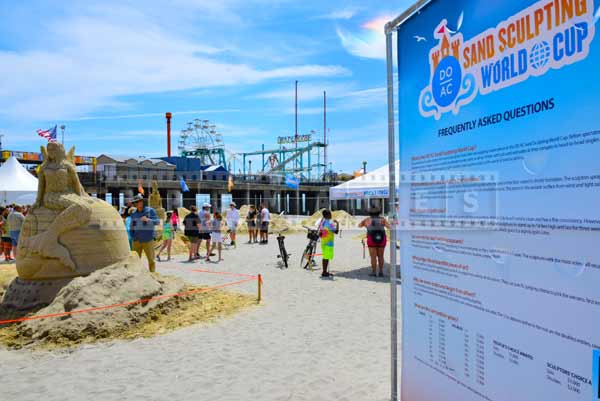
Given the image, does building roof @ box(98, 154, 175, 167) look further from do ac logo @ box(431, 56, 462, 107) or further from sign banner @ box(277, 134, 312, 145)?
do ac logo @ box(431, 56, 462, 107)

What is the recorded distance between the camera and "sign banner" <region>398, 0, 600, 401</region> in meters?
1.95

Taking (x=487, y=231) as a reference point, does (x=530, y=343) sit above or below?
below

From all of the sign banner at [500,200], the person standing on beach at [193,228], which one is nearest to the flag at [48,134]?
the person standing on beach at [193,228]

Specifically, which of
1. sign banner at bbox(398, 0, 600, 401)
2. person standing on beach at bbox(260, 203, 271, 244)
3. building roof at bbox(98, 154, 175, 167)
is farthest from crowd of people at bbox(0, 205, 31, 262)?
building roof at bbox(98, 154, 175, 167)

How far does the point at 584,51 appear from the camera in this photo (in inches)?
75.8

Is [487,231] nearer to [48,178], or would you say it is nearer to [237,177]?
[48,178]

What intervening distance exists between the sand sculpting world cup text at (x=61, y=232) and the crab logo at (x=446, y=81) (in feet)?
21.1

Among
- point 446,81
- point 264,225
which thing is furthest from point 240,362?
point 264,225

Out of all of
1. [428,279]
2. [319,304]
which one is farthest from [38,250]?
Result: [428,279]

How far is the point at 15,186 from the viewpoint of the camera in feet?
65.1

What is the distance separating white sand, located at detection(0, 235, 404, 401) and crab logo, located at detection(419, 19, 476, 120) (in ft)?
9.45

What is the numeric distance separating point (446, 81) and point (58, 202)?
689cm

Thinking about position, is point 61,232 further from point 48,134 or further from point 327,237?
point 48,134

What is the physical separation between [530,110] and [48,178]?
7.76m
